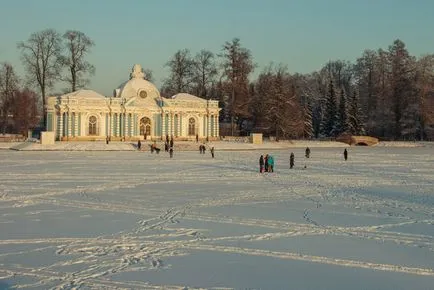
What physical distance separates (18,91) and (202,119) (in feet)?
91.9

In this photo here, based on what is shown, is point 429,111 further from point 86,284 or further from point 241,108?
point 86,284

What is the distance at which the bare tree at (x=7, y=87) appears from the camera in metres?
66.6

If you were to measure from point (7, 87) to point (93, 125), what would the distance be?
19.2 metres

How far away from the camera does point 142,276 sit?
681cm

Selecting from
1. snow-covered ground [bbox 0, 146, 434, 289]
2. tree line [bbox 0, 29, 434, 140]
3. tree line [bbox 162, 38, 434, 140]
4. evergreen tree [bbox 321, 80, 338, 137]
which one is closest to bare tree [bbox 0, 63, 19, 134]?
tree line [bbox 0, 29, 434, 140]

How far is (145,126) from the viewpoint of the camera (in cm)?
5825

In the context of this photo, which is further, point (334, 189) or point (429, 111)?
point (429, 111)

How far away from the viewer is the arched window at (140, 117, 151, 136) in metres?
58.0

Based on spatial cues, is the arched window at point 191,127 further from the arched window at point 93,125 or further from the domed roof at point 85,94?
the arched window at point 93,125

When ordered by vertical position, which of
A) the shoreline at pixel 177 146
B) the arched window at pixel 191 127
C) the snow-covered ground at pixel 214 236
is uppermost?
the arched window at pixel 191 127

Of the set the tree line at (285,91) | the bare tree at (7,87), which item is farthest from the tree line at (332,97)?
the bare tree at (7,87)

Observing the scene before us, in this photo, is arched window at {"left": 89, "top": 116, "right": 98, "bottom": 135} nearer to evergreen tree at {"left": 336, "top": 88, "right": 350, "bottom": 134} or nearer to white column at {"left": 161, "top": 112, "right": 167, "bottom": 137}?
white column at {"left": 161, "top": 112, "right": 167, "bottom": 137}

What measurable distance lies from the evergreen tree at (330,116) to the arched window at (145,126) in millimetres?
25961

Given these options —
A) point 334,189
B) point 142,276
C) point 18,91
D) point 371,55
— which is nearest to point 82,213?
point 142,276
